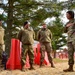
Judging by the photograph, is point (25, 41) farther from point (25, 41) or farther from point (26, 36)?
point (26, 36)

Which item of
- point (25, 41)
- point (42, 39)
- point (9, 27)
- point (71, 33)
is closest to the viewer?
point (71, 33)

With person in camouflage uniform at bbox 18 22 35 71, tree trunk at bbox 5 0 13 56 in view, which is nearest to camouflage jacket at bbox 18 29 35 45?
person in camouflage uniform at bbox 18 22 35 71

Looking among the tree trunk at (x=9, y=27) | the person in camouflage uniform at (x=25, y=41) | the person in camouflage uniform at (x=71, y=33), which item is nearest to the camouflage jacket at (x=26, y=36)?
the person in camouflage uniform at (x=25, y=41)

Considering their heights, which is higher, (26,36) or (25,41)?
(26,36)

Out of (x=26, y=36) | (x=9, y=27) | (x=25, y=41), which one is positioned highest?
(x=9, y=27)

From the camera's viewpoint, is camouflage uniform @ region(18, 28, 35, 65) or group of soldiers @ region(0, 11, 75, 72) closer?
group of soldiers @ region(0, 11, 75, 72)

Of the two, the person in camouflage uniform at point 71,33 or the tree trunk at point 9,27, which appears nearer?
the person in camouflage uniform at point 71,33

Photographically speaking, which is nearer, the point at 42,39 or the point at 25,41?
the point at 25,41

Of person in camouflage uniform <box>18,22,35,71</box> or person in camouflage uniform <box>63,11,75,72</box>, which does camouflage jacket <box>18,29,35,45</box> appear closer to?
person in camouflage uniform <box>18,22,35,71</box>

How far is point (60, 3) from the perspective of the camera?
757 inches

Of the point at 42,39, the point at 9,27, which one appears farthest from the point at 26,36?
the point at 9,27

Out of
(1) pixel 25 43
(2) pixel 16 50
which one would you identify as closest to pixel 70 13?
(1) pixel 25 43

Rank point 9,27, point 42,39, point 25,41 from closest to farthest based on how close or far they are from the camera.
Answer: point 25,41, point 42,39, point 9,27

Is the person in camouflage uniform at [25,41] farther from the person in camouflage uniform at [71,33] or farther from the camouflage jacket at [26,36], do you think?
the person in camouflage uniform at [71,33]
